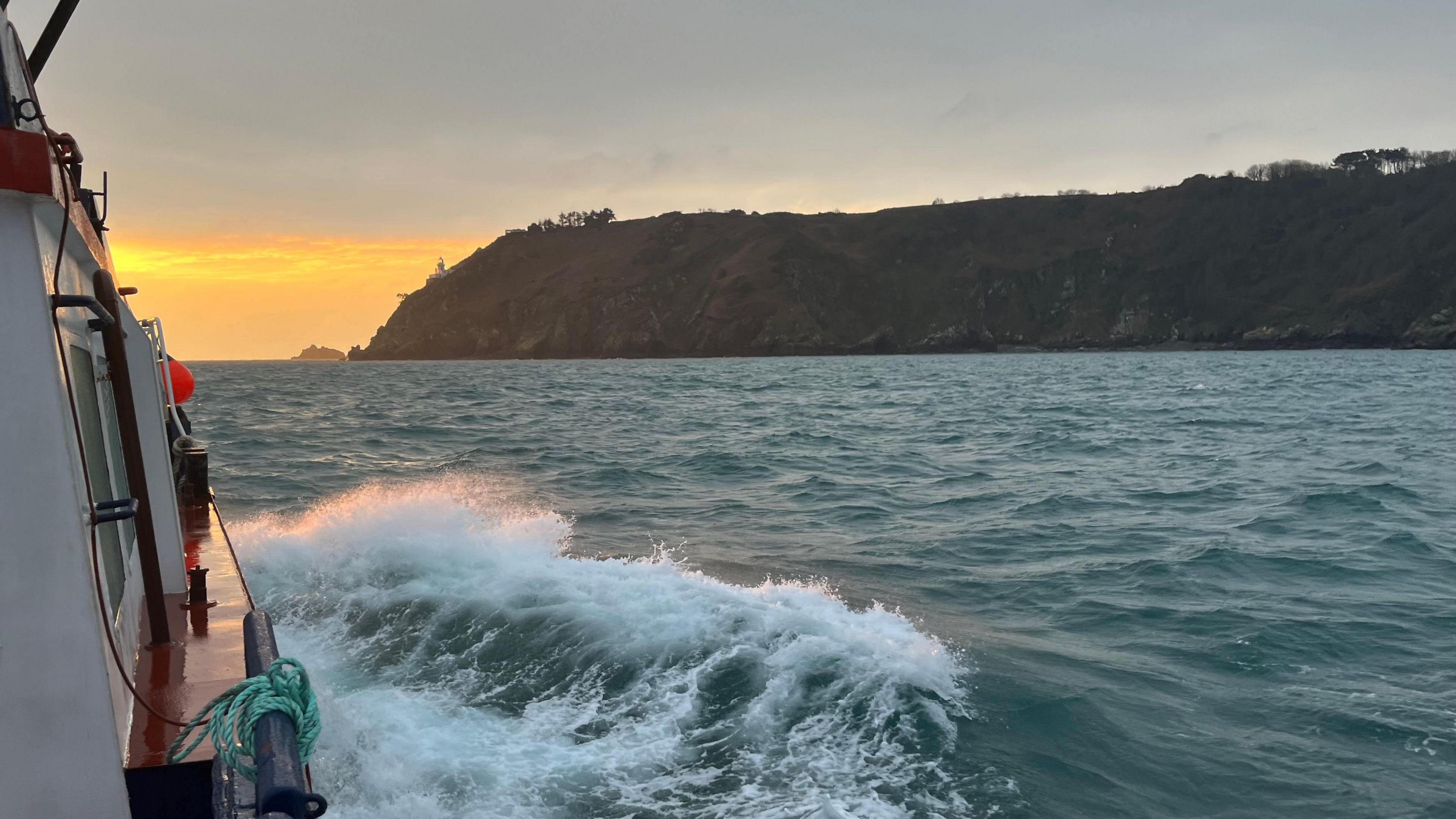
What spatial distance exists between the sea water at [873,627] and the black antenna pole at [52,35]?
443 cm

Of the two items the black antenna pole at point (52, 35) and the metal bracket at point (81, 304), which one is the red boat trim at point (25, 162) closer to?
the metal bracket at point (81, 304)

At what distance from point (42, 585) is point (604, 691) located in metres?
5.07

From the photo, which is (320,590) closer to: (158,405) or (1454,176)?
(158,405)

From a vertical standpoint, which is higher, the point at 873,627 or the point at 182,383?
the point at 182,383

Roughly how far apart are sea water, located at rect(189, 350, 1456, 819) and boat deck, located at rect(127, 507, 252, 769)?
1.26 m

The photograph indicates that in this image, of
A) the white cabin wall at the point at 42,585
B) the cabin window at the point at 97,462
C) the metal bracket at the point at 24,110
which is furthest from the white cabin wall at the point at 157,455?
the white cabin wall at the point at 42,585

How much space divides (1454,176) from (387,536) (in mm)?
158155

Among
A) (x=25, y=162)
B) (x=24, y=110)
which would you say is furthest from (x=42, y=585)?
(x=24, y=110)

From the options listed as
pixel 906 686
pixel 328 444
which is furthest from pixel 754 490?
pixel 328 444

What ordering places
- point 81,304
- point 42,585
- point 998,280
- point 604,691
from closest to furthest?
point 42,585, point 81,304, point 604,691, point 998,280

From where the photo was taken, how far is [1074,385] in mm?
52719

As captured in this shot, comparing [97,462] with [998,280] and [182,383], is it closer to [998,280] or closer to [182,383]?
[182,383]

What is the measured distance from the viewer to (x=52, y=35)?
5.04 m

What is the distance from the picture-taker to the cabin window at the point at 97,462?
11.4 ft
